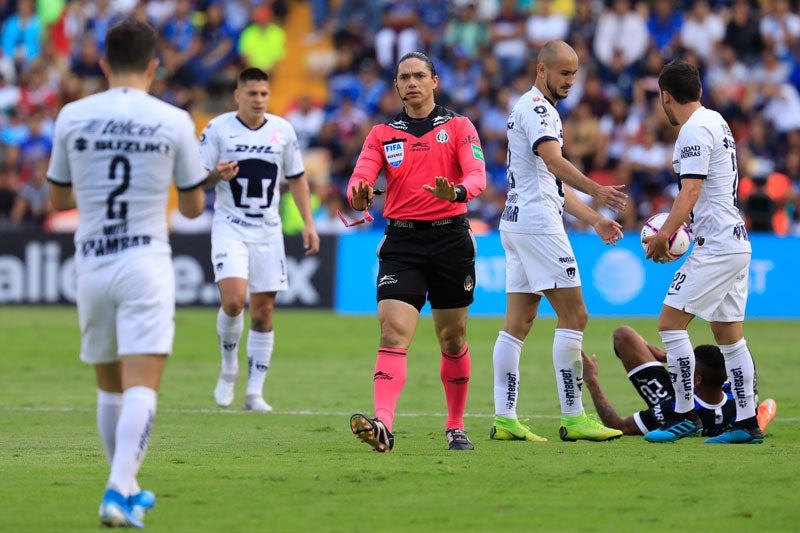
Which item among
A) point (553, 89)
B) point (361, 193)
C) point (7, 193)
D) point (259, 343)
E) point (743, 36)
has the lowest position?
point (259, 343)

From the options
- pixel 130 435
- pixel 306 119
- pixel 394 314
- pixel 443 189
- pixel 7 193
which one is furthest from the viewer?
pixel 306 119

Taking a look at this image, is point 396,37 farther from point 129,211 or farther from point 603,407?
point 129,211

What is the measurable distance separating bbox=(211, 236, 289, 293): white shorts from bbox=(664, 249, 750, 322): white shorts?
4.23 metres

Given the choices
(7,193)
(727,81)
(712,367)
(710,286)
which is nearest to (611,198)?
(710,286)

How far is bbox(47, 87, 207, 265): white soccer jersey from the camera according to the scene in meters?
6.18

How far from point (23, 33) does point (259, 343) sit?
871 inches

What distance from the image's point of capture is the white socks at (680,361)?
9117 millimetres

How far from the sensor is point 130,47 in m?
6.21

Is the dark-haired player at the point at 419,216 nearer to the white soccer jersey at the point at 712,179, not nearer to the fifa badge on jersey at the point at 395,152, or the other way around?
the fifa badge on jersey at the point at 395,152

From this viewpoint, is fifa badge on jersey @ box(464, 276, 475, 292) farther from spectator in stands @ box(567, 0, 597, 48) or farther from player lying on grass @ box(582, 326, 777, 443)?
spectator in stands @ box(567, 0, 597, 48)

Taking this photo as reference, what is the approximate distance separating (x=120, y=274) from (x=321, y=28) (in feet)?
83.7

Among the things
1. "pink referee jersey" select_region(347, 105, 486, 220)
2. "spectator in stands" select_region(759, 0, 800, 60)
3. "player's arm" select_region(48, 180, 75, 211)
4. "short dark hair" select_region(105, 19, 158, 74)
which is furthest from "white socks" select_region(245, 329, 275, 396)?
"spectator in stands" select_region(759, 0, 800, 60)

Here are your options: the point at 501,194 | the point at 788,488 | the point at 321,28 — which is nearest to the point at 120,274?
the point at 788,488

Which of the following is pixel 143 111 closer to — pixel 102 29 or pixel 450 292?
pixel 450 292
